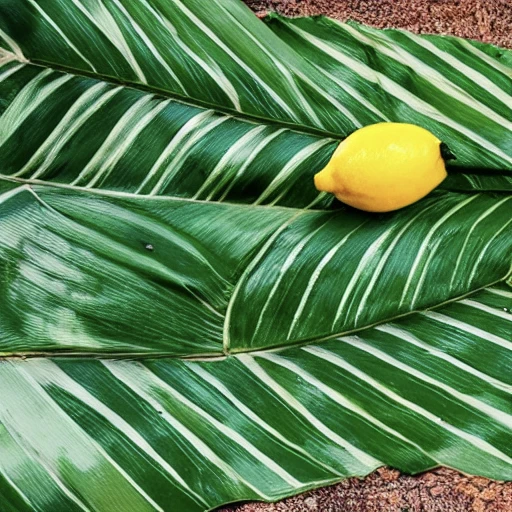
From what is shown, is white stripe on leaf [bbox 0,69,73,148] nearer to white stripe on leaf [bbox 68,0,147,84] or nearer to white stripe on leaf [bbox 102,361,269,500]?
white stripe on leaf [bbox 68,0,147,84]

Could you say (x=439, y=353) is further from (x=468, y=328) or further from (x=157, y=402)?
(x=157, y=402)

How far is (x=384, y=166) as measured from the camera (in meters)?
0.62

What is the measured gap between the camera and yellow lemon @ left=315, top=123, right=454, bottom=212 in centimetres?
62

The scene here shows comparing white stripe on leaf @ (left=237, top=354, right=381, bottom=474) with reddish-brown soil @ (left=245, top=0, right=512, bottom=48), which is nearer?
white stripe on leaf @ (left=237, top=354, right=381, bottom=474)

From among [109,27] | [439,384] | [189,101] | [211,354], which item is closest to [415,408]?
[439,384]

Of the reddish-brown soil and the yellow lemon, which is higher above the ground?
the reddish-brown soil

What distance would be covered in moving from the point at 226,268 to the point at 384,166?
0.20 m

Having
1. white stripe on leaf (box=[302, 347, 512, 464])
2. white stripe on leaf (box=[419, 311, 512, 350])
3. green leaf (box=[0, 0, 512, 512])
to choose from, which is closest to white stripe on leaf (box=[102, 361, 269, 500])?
green leaf (box=[0, 0, 512, 512])

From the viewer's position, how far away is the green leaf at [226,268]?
637 mm

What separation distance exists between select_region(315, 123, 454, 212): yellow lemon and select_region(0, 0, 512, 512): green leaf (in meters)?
0.05

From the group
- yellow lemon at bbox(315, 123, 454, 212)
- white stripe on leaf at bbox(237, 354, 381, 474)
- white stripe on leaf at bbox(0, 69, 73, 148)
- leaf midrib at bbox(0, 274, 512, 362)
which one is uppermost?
white stripe on leaf at bbox(0, 69, 73, 148)

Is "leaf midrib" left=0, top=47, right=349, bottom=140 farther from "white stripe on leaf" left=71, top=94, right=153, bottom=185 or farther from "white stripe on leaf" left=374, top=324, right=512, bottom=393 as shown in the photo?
"white stripe on leaf" left=374, top=324, right=512, bottom=393

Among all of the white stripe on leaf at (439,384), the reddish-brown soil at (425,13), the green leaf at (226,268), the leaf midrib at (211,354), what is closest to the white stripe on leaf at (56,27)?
the green leaf at (226,268)

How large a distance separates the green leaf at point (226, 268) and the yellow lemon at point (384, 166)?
0.17 ft
